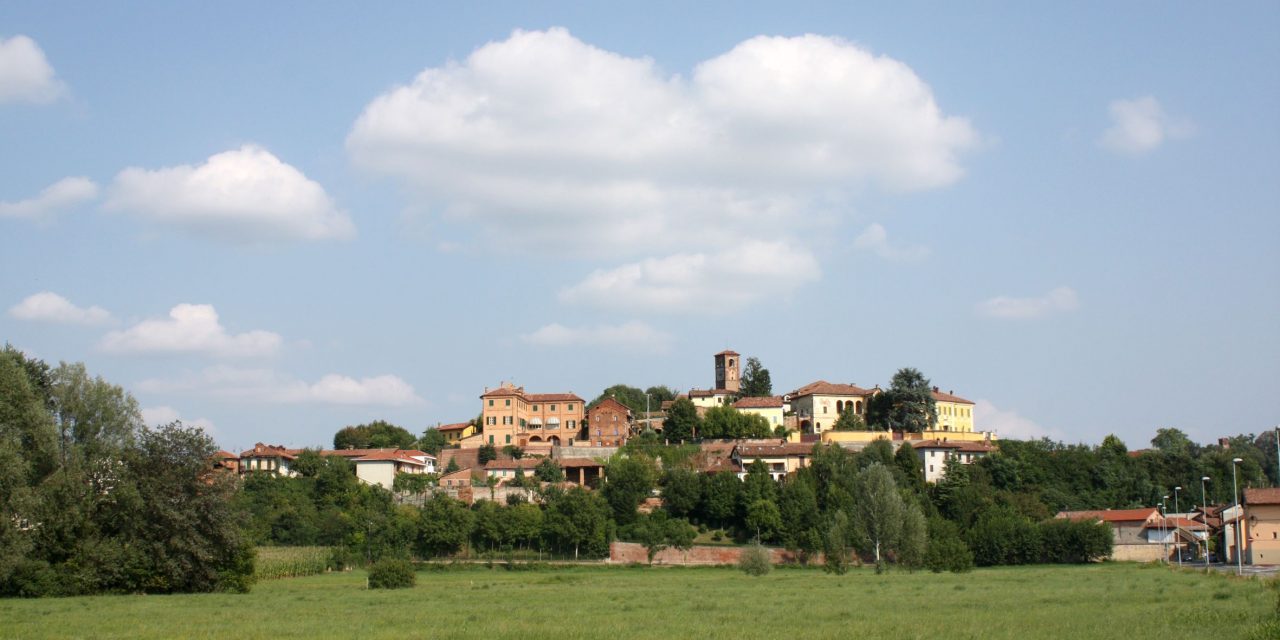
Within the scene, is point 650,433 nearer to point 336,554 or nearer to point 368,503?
point 368,503

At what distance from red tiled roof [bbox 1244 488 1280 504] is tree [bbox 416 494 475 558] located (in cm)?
5129

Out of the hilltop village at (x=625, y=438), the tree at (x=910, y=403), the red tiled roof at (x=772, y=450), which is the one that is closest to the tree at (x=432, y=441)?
the hilltop village at (x=625, y=438)

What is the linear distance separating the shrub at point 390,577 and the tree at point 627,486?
37.2m

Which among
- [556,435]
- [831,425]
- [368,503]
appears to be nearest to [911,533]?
[368,503]

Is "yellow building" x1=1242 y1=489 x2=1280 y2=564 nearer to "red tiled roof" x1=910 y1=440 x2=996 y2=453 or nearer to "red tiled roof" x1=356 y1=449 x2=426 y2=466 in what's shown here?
"red tiled roof" x1=910 y1=440 x2=996 y2=453

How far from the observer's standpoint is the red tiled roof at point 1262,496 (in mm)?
63312

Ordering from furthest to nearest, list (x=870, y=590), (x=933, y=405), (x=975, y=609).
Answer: (x=933, y=405) → (x=870, y=590) → (x=975, y=609)

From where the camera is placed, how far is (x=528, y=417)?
386 ft

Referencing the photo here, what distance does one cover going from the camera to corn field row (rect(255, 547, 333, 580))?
210 ft

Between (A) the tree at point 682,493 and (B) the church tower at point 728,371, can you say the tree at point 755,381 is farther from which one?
(A) the tree at point 682,493

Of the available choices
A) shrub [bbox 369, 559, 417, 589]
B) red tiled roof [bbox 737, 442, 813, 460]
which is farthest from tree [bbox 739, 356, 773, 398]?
shrub [bbox 369, 559, 417, 589]

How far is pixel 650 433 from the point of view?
110 m

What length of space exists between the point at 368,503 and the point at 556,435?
33.3 meters

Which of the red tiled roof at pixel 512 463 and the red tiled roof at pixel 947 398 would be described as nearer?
the red tiled roof at pixel 512 463
